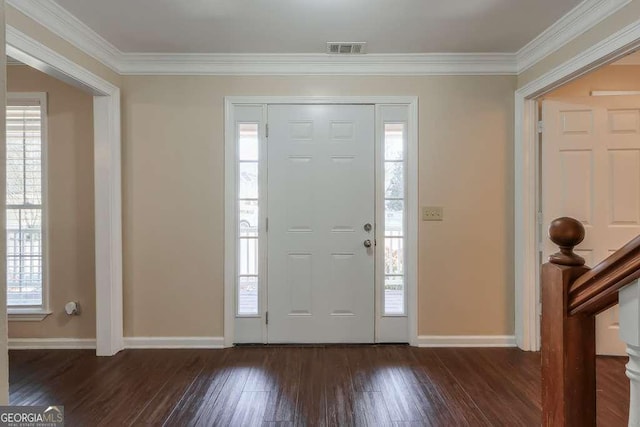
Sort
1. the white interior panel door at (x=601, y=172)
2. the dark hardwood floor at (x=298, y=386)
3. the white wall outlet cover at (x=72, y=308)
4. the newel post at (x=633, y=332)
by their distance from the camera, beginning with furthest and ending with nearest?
the white wall outlet cover at (x=72, y=308)
the white interior panel door at (x=601, y=172)
the dark hardwood floor at (x=298, y=386)
the newel post at (x=633, y=332)

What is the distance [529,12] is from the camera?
2295 mm

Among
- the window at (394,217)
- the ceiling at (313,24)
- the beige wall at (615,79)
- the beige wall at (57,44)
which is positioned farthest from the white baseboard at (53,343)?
the beige wall at (615,79)

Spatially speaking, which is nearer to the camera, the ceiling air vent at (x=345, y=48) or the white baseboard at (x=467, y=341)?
the ceiling air vent at (x=345, y=48)

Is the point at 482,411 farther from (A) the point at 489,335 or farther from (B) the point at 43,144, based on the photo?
(B) the point at 43,144

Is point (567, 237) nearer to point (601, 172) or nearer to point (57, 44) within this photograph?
point (601, 172)

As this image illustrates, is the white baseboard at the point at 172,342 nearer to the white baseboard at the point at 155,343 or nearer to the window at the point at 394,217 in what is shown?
the white baseboard at the point at 155,343

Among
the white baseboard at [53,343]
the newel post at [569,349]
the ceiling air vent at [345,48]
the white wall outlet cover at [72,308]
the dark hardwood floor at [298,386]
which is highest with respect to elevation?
the ceiling air vent at [345,48]

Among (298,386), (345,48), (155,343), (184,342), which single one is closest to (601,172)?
(345,48)

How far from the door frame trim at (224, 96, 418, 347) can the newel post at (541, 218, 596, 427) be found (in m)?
2.18

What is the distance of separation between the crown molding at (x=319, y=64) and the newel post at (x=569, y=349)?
2.48 meters

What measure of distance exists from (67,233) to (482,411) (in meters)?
3.45

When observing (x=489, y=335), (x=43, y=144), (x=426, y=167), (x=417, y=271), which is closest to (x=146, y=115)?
(x=43, y=144)

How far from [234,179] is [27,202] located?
1814 mm

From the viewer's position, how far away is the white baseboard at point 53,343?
299 centimetres
